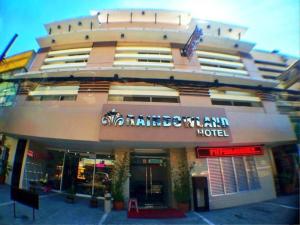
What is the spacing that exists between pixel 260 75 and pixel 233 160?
15.4ft

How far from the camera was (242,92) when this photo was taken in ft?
27.5

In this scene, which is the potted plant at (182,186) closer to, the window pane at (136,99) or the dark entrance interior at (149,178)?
the dark entrance interior at (149,178)

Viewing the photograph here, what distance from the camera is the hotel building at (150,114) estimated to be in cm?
709

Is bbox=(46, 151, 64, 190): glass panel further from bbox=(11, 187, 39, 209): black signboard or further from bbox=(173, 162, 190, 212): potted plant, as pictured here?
bbox=(173, 162, 190, 212): potted plant

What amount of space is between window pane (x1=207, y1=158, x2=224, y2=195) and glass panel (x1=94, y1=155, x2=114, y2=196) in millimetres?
4706

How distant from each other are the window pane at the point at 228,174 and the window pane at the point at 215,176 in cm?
24

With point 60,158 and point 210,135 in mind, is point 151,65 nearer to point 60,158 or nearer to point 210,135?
point 210,135

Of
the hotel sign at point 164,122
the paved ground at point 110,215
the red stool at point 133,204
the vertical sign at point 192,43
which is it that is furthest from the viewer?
the vertical sign at point 192,43

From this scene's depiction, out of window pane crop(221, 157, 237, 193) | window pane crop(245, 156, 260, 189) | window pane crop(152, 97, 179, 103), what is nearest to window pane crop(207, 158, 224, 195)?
window pane crop(221, 157, 237, 193)

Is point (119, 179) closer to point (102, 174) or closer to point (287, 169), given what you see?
point (102, 174)

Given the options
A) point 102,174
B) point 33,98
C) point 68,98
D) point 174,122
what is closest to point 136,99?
point 174,122

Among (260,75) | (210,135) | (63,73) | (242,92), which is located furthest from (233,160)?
(63,73)

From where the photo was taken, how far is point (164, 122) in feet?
23.5

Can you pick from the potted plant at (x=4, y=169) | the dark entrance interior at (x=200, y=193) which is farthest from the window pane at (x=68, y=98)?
the dark entrance interior at (x=200, y=193)
